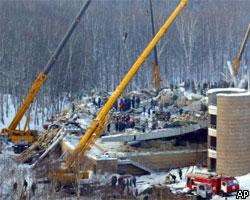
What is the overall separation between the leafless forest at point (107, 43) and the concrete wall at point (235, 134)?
16.8 meters

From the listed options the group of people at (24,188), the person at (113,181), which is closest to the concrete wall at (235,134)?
the person at (113,181)

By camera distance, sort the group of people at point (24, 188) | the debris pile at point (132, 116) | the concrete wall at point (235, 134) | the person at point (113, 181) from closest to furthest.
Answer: the group of people at point (24, 188), the person at point (113, 181), the concrete wall at point (235, 134), the debris pile at point (132, 116)

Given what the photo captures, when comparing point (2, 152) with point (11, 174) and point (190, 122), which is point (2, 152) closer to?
point (11, 174)

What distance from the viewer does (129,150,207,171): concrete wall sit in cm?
2578

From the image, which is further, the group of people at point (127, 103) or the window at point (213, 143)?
the group of people at point (127, 103)

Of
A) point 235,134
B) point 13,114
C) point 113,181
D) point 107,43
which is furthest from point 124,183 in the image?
point 107,43

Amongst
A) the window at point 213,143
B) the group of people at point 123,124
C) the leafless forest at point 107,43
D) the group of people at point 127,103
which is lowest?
the window at point 213,143

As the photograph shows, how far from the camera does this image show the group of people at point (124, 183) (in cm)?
2218

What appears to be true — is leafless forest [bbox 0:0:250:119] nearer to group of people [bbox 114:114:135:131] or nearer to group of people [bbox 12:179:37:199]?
group of people [bbox 114:114:135:131]

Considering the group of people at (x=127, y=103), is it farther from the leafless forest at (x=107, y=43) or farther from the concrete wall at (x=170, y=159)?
the leafless forest at (x=107, y=43)

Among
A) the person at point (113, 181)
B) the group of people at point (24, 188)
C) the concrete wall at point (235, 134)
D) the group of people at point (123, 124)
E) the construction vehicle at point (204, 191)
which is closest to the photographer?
the group of people at point (24, 188)

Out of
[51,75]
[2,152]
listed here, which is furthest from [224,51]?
[2,152]

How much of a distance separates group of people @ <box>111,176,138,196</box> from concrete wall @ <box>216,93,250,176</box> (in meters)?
3.19

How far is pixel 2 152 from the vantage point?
27406 mm
